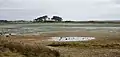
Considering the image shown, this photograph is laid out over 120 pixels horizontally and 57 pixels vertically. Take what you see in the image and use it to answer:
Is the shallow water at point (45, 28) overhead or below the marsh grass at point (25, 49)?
below

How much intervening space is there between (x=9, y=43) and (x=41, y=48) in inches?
81.4

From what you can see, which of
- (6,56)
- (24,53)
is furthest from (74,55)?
(6,56)

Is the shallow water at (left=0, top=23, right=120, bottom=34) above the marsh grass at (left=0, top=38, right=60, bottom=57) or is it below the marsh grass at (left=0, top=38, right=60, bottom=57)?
below

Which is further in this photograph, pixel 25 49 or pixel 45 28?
pixel 45 28

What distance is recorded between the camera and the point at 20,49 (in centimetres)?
1584

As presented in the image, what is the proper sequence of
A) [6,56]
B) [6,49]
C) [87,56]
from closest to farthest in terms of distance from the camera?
1. [6,56]
2. [6,49]
3. [87,56]

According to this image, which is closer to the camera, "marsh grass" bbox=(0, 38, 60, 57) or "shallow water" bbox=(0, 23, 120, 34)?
"marsh grass" bbox=(0, 38, 60, 57)

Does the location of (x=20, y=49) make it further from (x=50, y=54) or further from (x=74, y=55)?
(x=74, y=55)

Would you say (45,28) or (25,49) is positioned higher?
(25,49)

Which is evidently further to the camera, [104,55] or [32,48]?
[104,55]

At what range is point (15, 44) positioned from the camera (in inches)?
632

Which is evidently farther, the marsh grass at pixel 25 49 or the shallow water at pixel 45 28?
the shallow water at pixel 45 28

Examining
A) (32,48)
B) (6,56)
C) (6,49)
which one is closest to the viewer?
(6,56)

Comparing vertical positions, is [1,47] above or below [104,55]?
above
